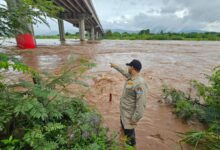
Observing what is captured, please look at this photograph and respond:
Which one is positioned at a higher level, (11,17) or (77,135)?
(11,17)

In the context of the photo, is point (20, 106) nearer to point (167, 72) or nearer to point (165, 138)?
point (165, 138)

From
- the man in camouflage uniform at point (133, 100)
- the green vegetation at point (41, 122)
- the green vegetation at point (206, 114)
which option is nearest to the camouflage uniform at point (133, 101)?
the man in camouflage uniform at point (133, 100)

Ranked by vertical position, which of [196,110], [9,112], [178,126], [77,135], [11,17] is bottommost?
[178,126]

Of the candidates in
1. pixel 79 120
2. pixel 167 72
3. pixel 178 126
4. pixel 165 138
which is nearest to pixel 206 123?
pixel 178 126

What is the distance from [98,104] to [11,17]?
3.14 meters

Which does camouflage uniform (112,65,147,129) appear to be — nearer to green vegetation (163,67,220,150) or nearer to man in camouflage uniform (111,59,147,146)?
man in camouflage uniform (111,59,147,146)

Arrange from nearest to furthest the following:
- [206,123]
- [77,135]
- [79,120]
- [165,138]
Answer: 1. [77,135]
2. [79,120]
3. [165,138]
4. [206,123]

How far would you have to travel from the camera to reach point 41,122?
218cm

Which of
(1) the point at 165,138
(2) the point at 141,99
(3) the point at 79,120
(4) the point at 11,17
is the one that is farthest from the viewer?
(1) the point at 165,138

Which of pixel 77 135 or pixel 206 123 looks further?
pixel 206 123

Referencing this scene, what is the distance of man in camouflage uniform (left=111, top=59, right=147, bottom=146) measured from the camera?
9.29ft

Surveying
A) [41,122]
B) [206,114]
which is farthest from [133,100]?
[206,114]

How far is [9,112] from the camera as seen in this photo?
6.36ft

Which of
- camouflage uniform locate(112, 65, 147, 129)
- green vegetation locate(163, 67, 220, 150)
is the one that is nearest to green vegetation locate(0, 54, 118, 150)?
camouflage uniform locate(112, 65, 147, 129)
